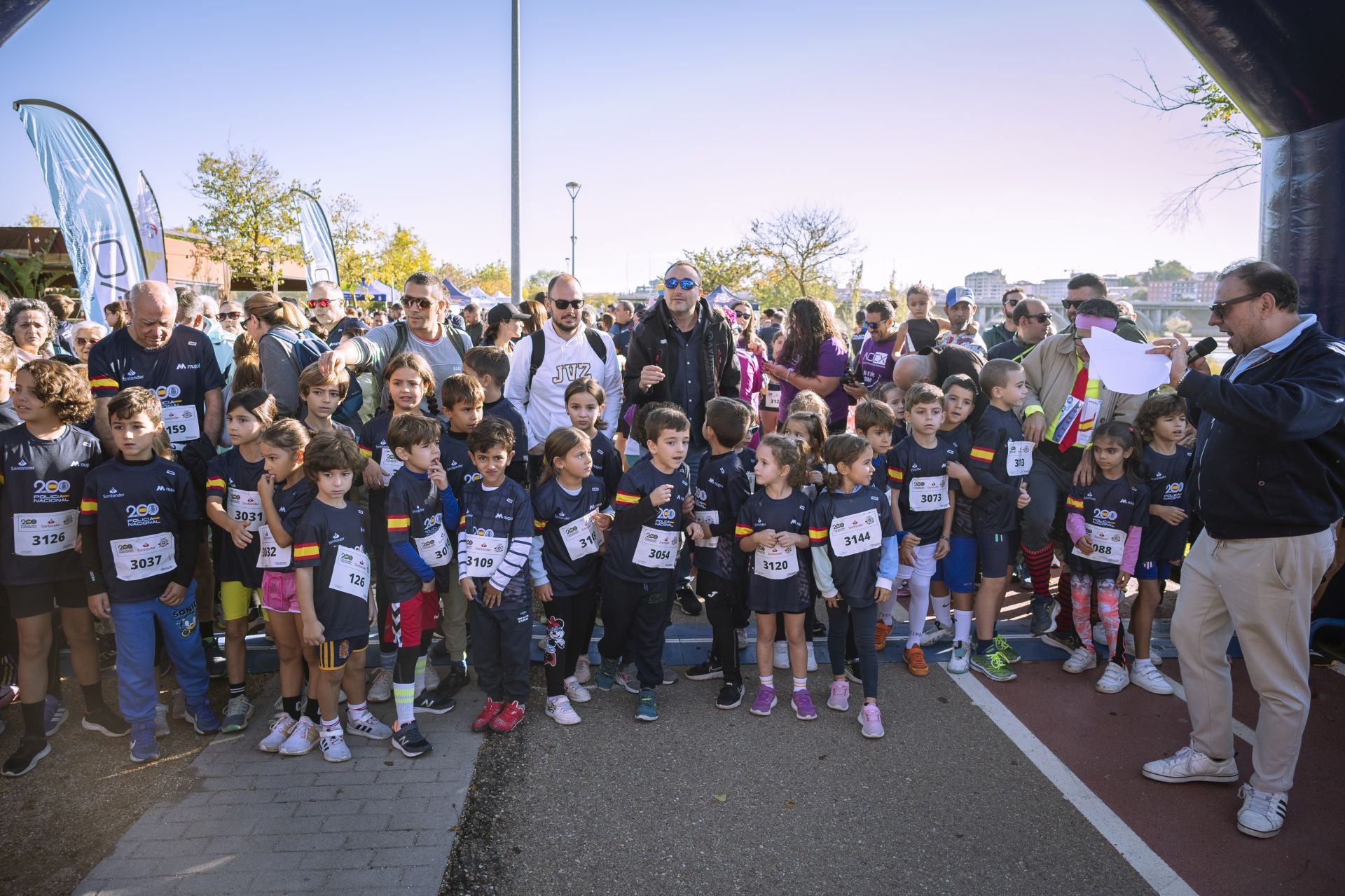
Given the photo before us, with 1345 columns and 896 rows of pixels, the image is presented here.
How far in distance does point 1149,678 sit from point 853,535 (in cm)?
201

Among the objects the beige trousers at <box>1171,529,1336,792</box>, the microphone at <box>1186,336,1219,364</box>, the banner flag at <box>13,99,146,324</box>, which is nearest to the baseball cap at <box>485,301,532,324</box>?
the banner flag at <box>13,99,146,324</box>

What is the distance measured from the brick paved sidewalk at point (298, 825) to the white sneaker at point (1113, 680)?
11.1 ft

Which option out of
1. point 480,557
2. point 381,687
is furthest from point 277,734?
point 480,557

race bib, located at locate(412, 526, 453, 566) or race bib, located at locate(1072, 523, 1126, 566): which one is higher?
race bib, located at locate(412, 526, 453, 566)

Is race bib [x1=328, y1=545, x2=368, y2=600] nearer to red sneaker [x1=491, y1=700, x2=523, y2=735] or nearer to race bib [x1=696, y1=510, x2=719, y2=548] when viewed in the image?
red sneaker [x1=491, y1=700, x2=523, y2=735]

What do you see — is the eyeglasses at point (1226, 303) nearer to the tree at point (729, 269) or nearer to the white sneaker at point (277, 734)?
the white sneaker at point (277, 734)

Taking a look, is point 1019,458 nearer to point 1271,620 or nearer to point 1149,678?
point 1149,678

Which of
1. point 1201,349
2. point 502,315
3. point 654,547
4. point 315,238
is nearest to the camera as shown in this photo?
point 1201,349

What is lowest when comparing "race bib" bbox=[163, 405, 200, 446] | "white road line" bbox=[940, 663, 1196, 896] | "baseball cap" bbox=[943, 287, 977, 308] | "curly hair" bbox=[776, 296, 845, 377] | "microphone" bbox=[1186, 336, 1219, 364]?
"white road line" bbox=[940, 663, 1196, 896]

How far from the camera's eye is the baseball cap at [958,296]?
830 cm

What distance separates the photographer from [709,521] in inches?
161

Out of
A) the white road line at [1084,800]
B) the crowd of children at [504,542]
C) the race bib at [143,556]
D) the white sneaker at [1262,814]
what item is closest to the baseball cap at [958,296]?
the crowd of children at [504,542]

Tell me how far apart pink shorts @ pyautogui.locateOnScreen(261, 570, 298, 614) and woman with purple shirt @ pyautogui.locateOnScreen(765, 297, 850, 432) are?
3.64 metres

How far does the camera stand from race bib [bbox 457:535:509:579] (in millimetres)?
3715
